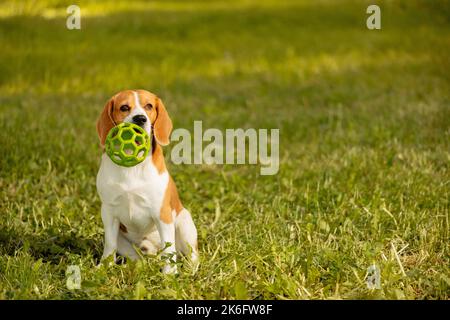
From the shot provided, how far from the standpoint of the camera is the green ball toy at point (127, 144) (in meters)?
3.86

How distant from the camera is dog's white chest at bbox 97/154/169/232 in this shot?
400 cm

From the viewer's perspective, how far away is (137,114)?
13.0 feet

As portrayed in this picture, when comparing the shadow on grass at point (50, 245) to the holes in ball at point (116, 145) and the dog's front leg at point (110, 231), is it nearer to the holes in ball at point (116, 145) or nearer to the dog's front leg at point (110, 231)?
the dog's front leg at point (110, 231)

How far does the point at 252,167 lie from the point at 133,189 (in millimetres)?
2659

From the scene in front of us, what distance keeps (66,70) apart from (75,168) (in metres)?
4.27

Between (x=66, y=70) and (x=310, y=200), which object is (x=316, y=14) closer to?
(x=66, y=70)

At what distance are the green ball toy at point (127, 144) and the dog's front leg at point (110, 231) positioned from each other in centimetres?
36

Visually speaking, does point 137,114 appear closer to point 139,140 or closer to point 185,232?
point 139,140

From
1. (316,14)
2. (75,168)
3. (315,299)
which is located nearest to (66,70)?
(75,168)

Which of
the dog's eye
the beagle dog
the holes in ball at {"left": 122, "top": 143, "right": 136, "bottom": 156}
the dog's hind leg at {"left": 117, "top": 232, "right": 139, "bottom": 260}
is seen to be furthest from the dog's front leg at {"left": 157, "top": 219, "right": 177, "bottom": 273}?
the dog's eye

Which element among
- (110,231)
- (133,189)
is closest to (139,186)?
(133,189)

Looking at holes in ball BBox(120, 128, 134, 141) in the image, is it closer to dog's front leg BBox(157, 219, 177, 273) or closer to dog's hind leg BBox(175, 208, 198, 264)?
dog's front leg BBox(157, 219, 177, 273)

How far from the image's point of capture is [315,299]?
147 inches
